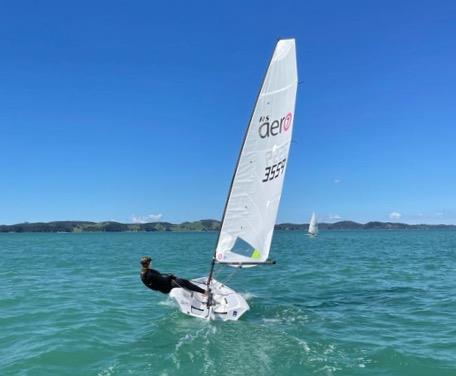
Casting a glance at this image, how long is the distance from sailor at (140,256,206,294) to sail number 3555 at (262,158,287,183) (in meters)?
4.27

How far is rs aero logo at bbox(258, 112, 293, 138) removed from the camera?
1481cm

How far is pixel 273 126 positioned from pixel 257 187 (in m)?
2.06

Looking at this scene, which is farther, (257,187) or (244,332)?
(257,187)

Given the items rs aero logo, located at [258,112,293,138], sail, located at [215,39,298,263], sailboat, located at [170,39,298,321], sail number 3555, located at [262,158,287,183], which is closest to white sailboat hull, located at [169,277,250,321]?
sailboat, located at [170,39,298,321]

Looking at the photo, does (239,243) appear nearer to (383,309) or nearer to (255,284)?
(383,309)

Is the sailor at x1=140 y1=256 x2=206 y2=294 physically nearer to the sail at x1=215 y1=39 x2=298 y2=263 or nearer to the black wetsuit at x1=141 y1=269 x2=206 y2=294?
the black wetsuit at x1=141 y1=269 x2=206 y2=294

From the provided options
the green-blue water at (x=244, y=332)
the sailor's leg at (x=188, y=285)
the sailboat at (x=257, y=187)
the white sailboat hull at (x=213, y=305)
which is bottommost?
the green-blue water at (x=244, y=332)

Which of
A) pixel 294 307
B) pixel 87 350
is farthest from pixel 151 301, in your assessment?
pixel 87 350

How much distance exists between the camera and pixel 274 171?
1530 centimetres

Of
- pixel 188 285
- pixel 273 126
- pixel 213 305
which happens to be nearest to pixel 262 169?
pixel 273 126

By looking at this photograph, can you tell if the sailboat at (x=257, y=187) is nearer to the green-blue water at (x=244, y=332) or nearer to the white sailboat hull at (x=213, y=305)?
the white sailboat hull at (x=213, y=305)

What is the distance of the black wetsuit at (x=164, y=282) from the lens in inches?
597

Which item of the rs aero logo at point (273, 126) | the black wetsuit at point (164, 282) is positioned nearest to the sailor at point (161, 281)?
the black wetsuit at point (164, 282)

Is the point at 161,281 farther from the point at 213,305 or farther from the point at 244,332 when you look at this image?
the point at 244,332
